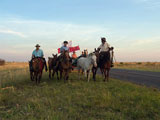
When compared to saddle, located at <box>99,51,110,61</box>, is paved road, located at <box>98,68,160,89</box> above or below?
below

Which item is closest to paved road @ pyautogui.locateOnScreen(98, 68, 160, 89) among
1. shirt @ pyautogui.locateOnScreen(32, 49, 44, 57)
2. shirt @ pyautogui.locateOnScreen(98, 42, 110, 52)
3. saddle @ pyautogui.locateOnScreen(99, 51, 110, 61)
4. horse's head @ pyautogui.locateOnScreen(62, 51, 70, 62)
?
saddle @ pyautogui.locateOnScreen(99, 51, 110, 61)

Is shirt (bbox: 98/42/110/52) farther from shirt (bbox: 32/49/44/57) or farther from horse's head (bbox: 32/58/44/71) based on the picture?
horse's head (bbox: 32/58/44/71)

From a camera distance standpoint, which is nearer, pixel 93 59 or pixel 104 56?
pixel 93 59

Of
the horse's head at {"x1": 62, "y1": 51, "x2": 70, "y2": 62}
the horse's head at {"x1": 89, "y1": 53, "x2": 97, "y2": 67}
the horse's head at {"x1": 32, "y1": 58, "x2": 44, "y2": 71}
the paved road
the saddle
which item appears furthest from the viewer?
the paved road

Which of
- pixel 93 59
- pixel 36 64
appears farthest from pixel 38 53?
pixel 93 59

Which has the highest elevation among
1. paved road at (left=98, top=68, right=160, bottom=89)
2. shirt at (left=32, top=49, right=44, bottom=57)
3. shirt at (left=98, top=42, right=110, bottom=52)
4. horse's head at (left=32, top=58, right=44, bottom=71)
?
shirt at (left=98, top=42, right=110, bottom=52)

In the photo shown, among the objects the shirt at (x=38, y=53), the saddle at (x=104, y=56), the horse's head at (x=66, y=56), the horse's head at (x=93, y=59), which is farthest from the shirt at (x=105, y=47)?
the shirt at (x=38, y=53)

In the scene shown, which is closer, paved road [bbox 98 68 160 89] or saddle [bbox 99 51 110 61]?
saddle [bbox 99 51 110 61]

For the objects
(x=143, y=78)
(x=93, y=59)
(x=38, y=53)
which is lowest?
(x=143, y=78)

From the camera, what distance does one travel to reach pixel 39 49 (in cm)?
1327

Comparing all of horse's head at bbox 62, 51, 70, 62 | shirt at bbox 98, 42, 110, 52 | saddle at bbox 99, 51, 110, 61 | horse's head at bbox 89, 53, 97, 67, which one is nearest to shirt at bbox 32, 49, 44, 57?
horse's head at bbox 62, 51, 70, 62

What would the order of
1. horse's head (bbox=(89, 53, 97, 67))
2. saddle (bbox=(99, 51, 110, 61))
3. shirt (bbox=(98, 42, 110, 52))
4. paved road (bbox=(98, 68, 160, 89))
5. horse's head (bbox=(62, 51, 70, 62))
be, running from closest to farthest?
horse's head (bbox=(62, 51, 70, 62))
horse's head (bbox=(89, 53, 97, 67))
saddle (bbox=(99, 51, 110, 61))
shirt (bbox=(98, 42, 110, 52))
paved road (bbox=(98, 68, 160, 89))

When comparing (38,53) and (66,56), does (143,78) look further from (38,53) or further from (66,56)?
(38,53)

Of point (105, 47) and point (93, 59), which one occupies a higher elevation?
point (105, 47)
